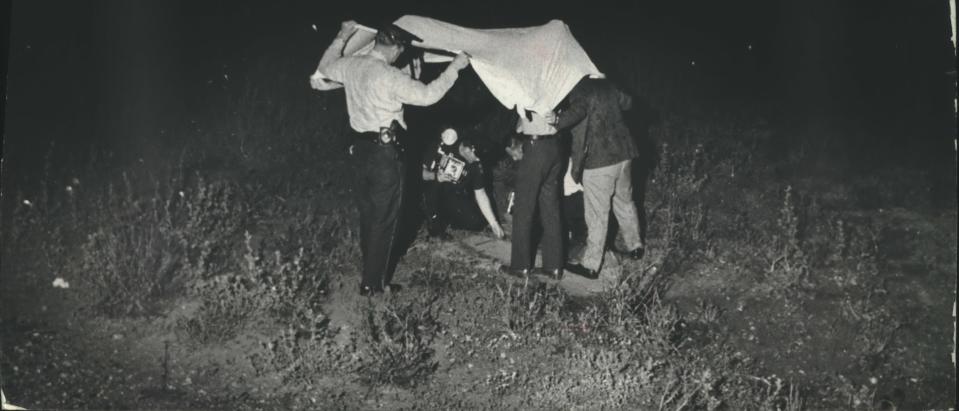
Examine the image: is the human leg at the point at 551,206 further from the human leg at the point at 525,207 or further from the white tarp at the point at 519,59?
the white tarp at the point at 519,59

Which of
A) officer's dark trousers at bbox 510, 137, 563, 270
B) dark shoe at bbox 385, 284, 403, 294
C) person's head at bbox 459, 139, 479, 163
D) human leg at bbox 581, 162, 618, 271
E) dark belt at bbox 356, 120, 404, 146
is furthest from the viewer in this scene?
person's head at bbox 459, 139, 479, 163

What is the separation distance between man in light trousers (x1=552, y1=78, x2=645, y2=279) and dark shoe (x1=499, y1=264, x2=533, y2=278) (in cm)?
49

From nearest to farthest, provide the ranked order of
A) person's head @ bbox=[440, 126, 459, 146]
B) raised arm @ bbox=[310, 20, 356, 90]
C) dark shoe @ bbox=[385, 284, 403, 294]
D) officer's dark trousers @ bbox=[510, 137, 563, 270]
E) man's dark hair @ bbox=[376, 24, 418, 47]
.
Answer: man's dark hair @ bbox=[376, 24, 418, 47] < raised arm @ bbox=[310, 20, 356, 90] < officer's dark trousers @ bbox=[510, 137, 563, 270] < dark shoe @ bbox=[385, 284, 403, 294] < person's head @ bbox=[440, 126, 459, 146]

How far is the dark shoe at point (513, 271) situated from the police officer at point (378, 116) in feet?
3.64

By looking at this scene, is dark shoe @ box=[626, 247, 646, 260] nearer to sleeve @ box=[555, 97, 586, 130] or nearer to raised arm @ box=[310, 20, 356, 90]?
sleeve @ box=[555, 97, 586, 130]

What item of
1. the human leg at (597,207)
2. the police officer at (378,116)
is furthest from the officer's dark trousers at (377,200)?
the human leg at (597,207)

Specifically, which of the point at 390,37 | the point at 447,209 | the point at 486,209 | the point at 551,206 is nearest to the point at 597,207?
the point at 551,206

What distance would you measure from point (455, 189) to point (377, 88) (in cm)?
192

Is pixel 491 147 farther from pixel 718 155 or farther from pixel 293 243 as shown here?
pixel 718 155

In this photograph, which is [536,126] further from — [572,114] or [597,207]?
[597,207]

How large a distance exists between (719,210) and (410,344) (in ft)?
14.4

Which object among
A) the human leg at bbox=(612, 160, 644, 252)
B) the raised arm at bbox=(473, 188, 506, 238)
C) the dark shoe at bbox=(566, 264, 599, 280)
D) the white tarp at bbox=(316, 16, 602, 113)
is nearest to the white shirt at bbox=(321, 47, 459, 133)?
the white tarp at bbox=(316, 16, 602, 113)

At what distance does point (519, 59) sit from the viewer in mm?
5188

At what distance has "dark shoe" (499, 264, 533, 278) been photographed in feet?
19.0
